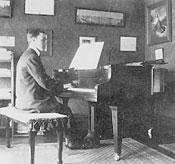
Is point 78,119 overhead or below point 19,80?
below

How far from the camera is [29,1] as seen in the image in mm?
5391

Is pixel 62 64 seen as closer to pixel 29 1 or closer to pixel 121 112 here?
pixel 29 1

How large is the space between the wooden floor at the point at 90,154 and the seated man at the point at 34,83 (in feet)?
2.00

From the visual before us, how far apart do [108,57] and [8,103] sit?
204 cm

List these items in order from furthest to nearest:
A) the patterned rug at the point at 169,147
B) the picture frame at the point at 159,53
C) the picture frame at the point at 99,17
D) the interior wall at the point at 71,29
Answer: the picture frame at the point at 99,17 → the picture frame at the point at 159,53 → the interior wall at the point at 71,29 → the patterned rug at the point at 169,147

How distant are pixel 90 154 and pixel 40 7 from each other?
2756 mm

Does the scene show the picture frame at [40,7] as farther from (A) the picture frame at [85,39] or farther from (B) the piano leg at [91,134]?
(B) the piano leg at [91,134]

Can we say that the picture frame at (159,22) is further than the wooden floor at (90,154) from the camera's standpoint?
Yes

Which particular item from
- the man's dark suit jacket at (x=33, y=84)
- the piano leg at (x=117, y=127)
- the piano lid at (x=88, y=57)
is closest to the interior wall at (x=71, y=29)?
the piano lid at (x=88, y=57)

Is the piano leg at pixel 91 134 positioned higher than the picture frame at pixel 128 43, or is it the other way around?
the picture frame at pixel 128 43

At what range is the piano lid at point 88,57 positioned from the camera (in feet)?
13.9

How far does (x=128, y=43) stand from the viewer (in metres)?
5.98

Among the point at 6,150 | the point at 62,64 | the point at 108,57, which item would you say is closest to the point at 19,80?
the point at 6,150

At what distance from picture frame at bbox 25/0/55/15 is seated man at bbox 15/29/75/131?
5.27 feet
